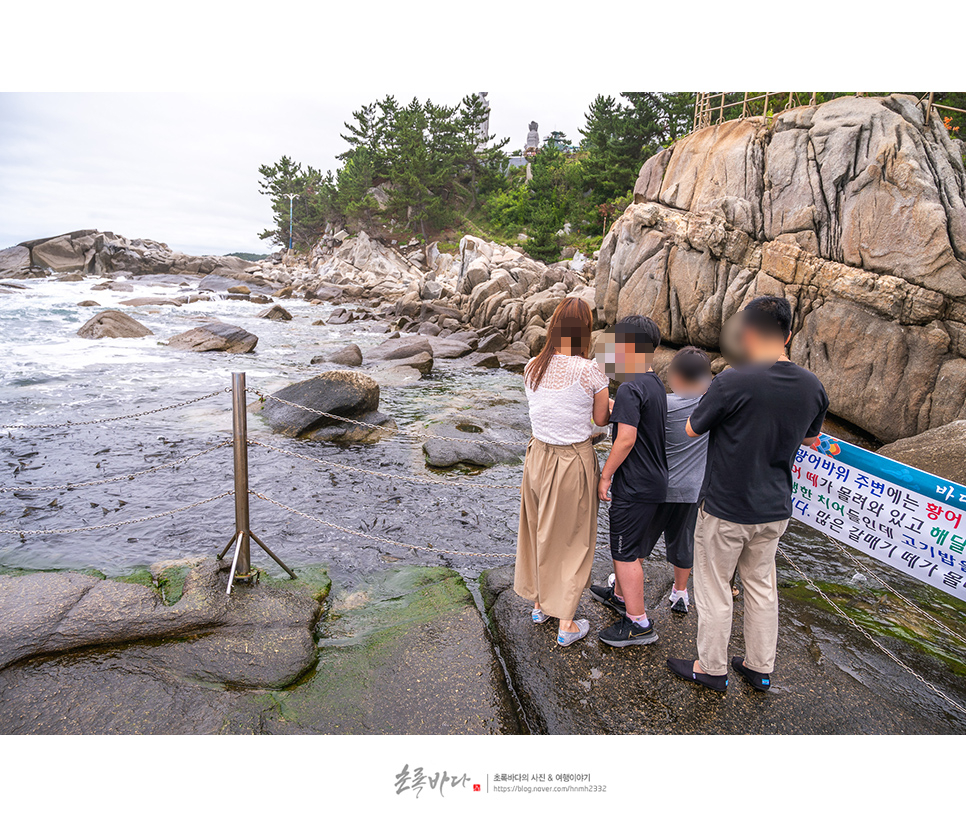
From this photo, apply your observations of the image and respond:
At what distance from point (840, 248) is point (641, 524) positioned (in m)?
9.38

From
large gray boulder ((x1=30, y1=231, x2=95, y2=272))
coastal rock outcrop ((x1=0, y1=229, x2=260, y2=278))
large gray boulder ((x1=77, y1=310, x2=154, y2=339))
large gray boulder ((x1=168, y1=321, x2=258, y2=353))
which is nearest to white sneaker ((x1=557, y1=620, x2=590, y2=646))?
large gray boulder ((x1=168, y1=321, x2=258, y2=353))

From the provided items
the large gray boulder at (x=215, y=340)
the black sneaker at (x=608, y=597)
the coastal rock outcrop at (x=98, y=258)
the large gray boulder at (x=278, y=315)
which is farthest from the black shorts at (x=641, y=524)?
the coastal rock outcrop at (x=98, y=258)

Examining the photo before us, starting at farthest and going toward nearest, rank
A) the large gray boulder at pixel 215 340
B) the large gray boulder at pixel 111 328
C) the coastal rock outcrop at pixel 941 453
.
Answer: the large gray boulder at pixel 111 328, the large gray boulder at pixel 215 340, the coastal rock outcrop at pixel 941 453

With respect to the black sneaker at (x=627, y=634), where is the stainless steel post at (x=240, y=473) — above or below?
above

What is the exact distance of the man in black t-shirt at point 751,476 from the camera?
8.53 ft

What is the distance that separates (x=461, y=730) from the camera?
2746 mm

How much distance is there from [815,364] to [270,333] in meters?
19.6

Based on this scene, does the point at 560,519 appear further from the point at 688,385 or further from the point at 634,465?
the point at 688,385

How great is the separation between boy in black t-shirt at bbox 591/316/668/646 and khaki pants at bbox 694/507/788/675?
367 millimetres

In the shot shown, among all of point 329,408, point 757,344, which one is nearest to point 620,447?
point 757,344

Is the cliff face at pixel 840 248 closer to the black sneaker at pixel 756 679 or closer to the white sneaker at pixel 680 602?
the white sneaker at pixel 680 602

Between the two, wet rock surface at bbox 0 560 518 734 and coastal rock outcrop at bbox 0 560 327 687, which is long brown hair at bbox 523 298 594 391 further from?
coastal rock outcrop at bbox 0 560 327 687

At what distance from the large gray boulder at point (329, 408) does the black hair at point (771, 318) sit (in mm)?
6919

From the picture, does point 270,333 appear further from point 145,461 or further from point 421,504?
point 421,504
